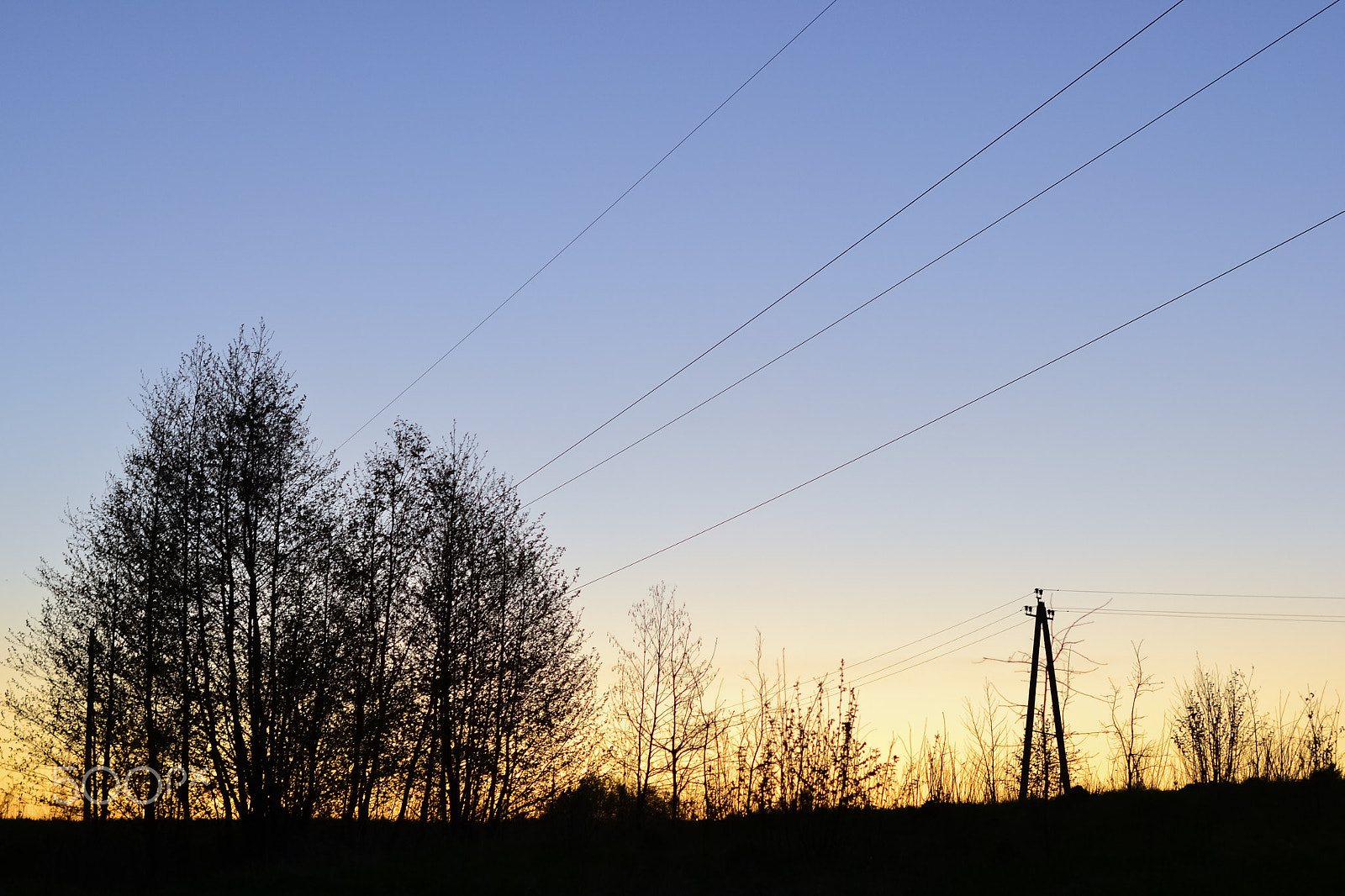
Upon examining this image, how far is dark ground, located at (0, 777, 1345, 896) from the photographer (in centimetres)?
1634

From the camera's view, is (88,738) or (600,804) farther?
(88,738)

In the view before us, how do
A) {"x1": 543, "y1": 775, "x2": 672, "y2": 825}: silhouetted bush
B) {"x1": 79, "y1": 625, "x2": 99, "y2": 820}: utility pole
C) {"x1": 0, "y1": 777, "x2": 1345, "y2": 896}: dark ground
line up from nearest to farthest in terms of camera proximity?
{"x1": 0, "y1": 777, "x2": 1345, "y2": 896}: dark ground, {"x1": 543, "y1": 775, "x2": 672, "y2": 825}: silhouetted bush, {"x1": 79, "y1": 625, "x2": 99, "y2": 820}: utility pole

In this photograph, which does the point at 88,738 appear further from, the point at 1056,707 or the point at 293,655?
the point at 1056,707

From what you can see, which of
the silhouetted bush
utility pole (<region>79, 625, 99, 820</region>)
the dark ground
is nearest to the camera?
the dark ground

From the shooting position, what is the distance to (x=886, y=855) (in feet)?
60.4

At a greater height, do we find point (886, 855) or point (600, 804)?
point (600, 804)

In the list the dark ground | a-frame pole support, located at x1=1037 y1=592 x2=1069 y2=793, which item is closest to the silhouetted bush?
the dark ground

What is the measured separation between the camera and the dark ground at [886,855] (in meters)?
16.3

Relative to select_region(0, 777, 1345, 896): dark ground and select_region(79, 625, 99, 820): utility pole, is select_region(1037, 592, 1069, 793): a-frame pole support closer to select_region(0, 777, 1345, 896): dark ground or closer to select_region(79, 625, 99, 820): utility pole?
select_region(0, 777, 1345, 896): dark ground

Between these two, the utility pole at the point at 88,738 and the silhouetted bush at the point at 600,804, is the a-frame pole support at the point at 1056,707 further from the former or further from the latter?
the utility pole at the point at 88,738

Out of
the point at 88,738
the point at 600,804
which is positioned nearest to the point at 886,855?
the point at 600,804

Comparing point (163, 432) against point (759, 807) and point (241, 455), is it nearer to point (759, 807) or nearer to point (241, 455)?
point (241, 455)

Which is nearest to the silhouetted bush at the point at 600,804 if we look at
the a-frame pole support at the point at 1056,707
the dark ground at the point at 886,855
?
the dark ground at the point at 886,855

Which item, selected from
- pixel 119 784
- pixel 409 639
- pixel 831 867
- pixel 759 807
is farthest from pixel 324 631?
pixel 831 867
